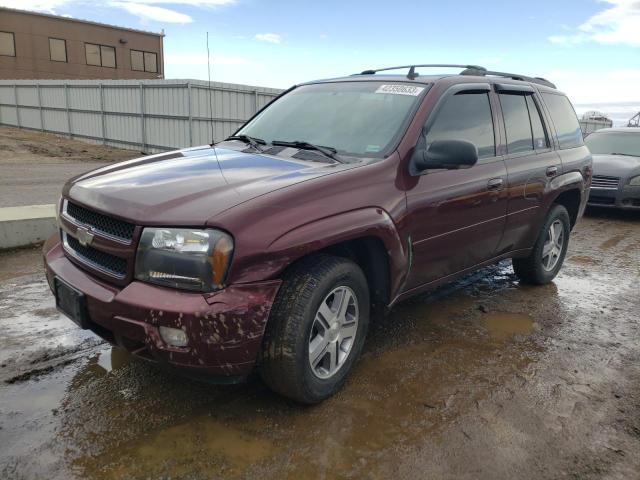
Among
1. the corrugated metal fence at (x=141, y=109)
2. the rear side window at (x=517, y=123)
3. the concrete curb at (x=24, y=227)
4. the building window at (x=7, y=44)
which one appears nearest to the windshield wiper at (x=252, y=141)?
the rear side window at (x=517, y=123)

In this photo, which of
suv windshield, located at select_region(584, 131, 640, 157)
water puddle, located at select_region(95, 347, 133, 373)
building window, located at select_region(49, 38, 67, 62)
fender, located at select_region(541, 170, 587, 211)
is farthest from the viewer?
building window, located at select_region(49, 38, 67, 62)

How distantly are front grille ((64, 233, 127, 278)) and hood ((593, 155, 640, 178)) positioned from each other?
8.70 meters

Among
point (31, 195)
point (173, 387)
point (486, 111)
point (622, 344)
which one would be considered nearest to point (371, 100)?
point (486, 111)

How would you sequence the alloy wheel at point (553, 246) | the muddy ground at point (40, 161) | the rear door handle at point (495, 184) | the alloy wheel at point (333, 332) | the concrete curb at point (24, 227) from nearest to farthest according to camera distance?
1. the alloy wheel at point (333, 332)
2. the rear door handle at point (495, 184)
3. the alloy wheel at point (553, 246)
4. the concrete curb at point (24, 227)
5. the muddy ground at point (40, 161)

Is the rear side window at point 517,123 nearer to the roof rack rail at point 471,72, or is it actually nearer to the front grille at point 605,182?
the roof rack rail at point 471,72

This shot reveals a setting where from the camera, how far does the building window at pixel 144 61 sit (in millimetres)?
37594

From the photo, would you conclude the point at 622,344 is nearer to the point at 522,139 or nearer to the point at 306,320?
the point at 522,139

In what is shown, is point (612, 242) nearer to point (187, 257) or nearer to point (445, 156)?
point (445, 156)

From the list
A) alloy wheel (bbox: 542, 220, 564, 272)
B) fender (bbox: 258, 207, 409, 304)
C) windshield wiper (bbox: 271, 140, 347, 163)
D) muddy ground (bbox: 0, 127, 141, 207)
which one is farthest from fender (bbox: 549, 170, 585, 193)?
muddy ground (bbox: 0, 127, 141, 207)

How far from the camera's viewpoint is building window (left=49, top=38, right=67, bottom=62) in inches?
1347

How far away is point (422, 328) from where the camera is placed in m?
4.01

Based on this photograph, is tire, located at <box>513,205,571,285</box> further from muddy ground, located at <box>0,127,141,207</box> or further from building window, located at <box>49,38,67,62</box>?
building window, located at <box>49,38,67,62</box>

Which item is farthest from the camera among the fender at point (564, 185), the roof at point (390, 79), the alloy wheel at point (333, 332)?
the fender at point (564, 185)

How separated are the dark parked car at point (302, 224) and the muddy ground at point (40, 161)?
6.11m
